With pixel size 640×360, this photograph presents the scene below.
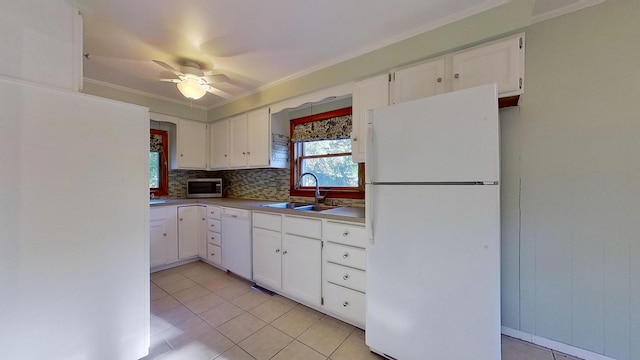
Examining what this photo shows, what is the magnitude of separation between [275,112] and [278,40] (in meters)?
1.05

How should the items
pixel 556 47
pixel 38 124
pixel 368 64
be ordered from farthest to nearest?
1. pixel 368 64
2. pixel 556 47
3. pixel 38 124

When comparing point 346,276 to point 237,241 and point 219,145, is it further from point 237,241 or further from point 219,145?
point 219,145

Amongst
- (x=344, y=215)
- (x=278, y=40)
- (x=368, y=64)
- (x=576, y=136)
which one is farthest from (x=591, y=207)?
(x=278, y=40)

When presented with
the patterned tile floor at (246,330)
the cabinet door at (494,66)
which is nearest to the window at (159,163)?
the patterned tile floor at (246,330)

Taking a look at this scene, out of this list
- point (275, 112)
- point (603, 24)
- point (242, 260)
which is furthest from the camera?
point (275, 112)

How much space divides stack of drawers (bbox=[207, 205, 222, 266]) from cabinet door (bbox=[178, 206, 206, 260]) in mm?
168

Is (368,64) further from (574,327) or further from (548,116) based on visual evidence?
(574,327)

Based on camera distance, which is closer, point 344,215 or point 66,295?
point 66,295

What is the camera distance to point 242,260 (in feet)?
8.86

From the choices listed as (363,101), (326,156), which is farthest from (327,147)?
(363,101)

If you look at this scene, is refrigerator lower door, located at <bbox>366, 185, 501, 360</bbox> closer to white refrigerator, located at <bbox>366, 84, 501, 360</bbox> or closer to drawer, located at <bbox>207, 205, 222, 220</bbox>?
white refrigerator, located at <bbox>366, 84, 501, 360</bbox>

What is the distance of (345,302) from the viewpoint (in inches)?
74.3

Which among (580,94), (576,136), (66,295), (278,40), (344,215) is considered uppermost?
(278,40)

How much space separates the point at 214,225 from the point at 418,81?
9.21 feet
